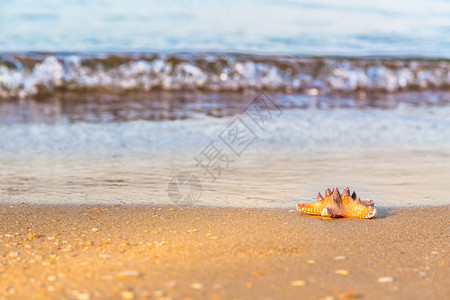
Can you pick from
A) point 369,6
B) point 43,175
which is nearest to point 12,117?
point 43,175

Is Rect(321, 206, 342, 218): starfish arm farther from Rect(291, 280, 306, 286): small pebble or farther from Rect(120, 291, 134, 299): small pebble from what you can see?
Rect(120, 291, 134, 299): small pebble

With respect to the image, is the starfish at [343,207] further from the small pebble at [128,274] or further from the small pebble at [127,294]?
the small pebble at [127,294]

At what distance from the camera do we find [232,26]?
1472 centimetres

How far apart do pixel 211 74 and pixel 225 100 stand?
1223mm

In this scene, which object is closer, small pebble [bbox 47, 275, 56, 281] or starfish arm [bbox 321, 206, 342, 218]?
small pebble [bbox 47, 275, 56, 281]

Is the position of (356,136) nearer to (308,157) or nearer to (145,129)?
(308,157)

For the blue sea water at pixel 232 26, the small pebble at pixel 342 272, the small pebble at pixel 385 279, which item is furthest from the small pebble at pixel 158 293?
the blue sea water at pixel 232 26

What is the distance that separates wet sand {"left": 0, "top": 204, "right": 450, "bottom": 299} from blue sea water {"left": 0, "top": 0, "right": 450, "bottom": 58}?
317 inches

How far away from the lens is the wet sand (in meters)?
2.17

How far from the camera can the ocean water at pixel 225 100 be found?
4.20 metres

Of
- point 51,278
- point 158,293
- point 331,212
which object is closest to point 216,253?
point 158,293

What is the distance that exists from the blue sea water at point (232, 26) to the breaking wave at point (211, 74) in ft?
3.62

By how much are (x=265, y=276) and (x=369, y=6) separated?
1628 centimetres

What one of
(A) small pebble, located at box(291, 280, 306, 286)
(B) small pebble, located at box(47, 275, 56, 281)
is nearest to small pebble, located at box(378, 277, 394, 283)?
(A) small pebble, located at box(291, 280, 306, 286)
